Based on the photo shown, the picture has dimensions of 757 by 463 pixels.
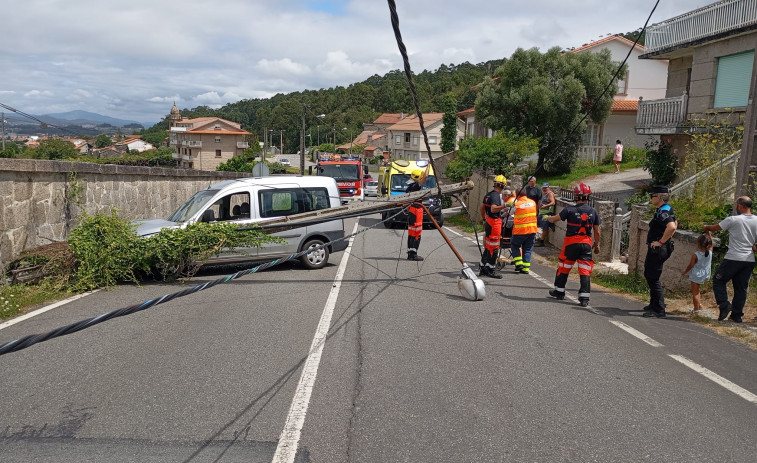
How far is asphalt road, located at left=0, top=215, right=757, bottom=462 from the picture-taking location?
14.1 feet

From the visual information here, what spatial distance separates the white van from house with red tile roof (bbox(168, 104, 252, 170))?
308 ft

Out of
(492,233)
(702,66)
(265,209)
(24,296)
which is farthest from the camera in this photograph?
(702,66)

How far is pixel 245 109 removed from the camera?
196 meters

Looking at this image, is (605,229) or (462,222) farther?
(462,222)

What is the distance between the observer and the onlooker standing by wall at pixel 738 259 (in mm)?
7996

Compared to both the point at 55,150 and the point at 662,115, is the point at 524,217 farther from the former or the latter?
the point at 55,150

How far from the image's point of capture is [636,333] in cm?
752

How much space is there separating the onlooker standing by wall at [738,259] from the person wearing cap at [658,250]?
0.63m

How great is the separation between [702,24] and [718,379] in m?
18.1

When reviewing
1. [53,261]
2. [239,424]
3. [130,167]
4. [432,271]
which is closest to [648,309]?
[432,271]

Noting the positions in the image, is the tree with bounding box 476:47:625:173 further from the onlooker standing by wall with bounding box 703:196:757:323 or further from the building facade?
the onlooker standing by wall with bounding box 703:196:757:323

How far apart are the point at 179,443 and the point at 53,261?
673 cm

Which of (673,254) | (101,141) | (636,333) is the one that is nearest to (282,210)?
(636,333)

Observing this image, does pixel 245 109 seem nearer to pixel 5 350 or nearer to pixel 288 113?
pixel 288 113
